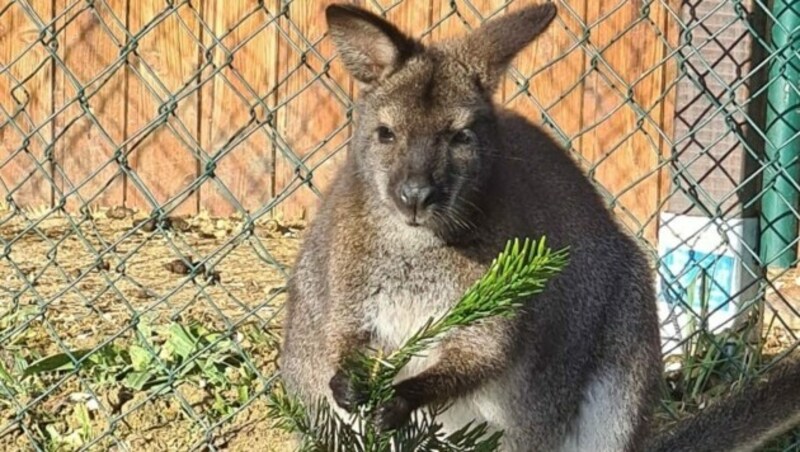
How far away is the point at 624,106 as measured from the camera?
18.7 feet

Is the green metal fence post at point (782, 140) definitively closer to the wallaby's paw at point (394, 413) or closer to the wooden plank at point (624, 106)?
the wooden plank at point (624, 106)

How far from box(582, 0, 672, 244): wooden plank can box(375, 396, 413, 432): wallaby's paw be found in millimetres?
2687

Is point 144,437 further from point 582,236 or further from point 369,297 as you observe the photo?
point 582,236

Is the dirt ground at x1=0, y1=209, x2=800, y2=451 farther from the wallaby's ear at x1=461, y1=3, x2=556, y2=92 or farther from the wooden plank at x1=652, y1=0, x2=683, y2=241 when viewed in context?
the wallaby's ear at x1=461, y1=3, x2=556, y2=92

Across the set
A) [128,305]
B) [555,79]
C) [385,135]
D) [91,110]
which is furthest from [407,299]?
[91,110]

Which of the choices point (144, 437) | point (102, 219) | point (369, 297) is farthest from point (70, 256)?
point (369, 297)

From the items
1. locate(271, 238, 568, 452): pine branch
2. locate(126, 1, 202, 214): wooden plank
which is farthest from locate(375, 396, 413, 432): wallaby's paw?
locate(126, 1, 202, 214): wooden plank

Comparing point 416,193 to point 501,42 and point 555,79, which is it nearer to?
point 501,42

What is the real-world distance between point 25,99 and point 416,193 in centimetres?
312

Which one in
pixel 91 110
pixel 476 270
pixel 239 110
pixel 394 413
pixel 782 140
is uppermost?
pixel 91 110

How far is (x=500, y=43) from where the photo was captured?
371cm

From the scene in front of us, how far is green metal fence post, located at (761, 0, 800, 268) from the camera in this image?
4.68 meters

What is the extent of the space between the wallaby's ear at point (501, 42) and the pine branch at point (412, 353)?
1.75 m

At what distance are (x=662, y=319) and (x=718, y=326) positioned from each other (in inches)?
8.0
